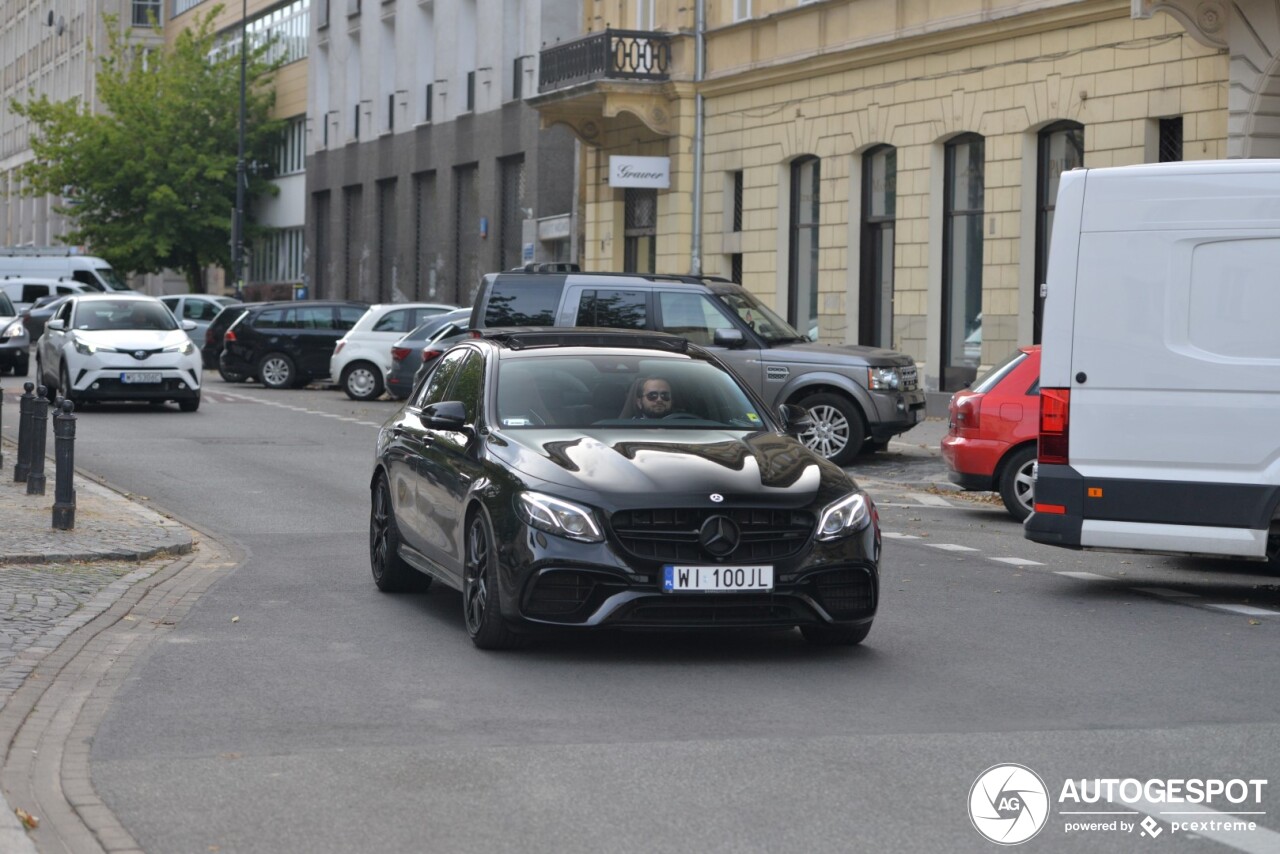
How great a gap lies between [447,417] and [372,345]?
24.0 metres

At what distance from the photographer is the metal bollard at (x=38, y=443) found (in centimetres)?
1605

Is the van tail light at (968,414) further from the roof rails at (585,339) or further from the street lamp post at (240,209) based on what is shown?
the street lamp post at (240,209)

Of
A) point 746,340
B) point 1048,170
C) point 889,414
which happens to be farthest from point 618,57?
point 889,414

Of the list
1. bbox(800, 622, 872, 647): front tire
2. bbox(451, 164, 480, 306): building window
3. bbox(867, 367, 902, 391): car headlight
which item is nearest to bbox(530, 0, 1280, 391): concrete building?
bbox(867, 367, 902, 391): car headlight

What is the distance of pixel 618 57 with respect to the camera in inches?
1420

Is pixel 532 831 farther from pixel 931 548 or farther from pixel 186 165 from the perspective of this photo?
pixel 186 165

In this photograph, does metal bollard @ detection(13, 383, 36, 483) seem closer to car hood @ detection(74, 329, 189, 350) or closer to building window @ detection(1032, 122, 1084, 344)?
car hood @ detection(74, 329, 189, 350)

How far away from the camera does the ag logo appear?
616 cm

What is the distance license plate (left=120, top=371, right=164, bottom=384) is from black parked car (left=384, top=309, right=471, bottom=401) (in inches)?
144

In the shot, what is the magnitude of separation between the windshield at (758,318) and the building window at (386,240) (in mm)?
33416

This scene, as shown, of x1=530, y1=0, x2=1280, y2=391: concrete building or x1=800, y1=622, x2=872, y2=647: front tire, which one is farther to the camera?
x1=530, y1=0, x2=1280, y2=391: concrete building

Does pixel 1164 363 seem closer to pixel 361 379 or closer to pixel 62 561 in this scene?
pixel 62 561

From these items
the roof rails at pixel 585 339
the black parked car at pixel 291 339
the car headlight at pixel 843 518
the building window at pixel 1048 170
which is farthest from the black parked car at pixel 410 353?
the car headlight at pixel 843 518

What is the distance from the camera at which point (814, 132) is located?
3247 cm
